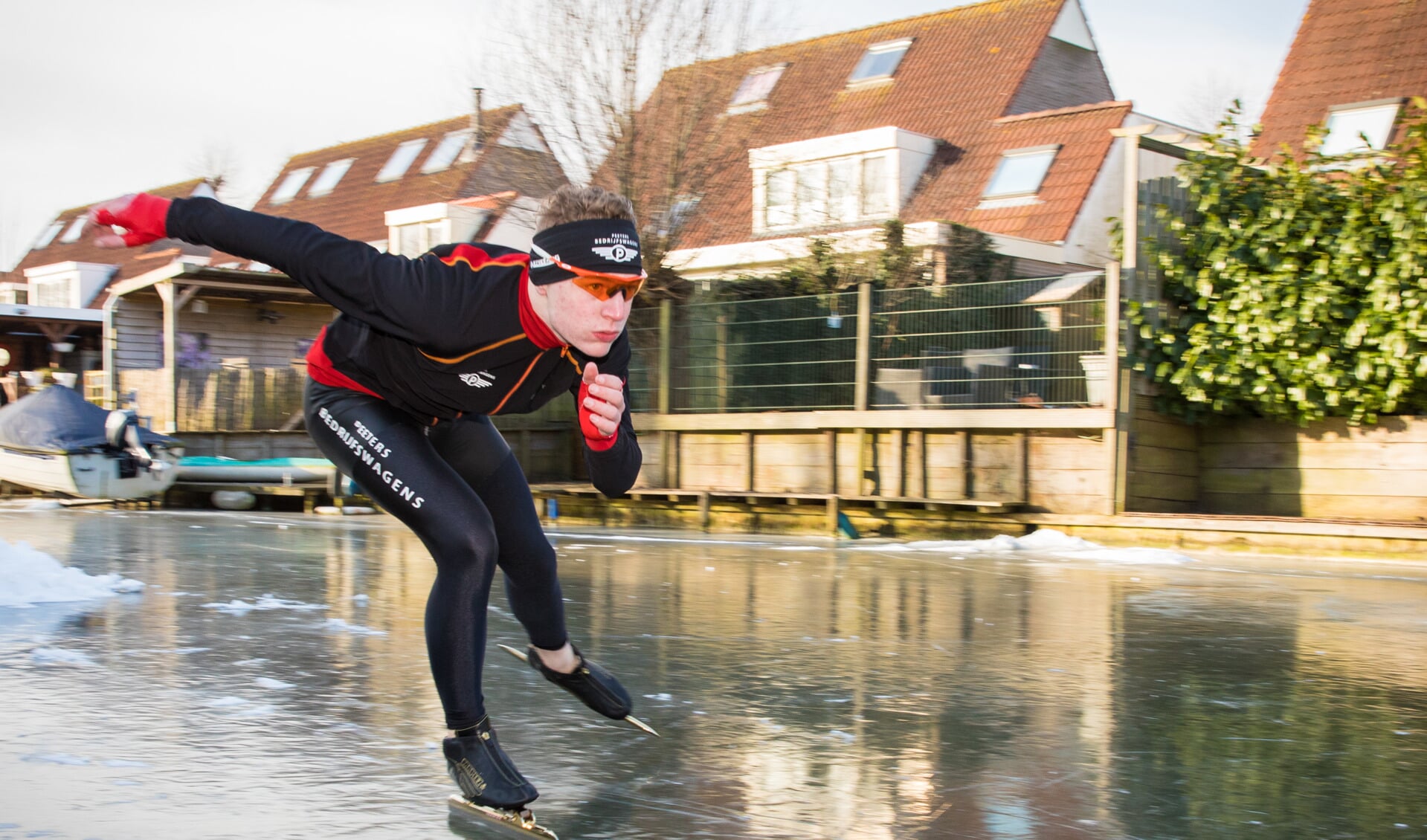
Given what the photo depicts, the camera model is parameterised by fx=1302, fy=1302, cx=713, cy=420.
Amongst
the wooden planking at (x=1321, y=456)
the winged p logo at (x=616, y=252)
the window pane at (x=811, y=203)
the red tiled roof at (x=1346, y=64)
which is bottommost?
the wooden planking at (x=1321, y=456)

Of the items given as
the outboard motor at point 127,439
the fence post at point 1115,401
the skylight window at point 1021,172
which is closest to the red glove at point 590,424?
the fence post at point 1115,401

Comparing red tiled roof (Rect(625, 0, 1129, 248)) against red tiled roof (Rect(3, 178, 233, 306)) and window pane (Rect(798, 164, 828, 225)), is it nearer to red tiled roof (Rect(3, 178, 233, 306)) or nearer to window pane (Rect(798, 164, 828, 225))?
window pane (Rect(798, 164, 828, 225))

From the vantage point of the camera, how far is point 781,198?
2341 centimetres

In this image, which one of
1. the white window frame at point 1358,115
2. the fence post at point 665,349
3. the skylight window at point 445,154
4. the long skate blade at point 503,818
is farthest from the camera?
the skylight window at point 445,154

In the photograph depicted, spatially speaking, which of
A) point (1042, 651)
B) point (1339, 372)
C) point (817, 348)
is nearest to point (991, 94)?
point (817, 348)

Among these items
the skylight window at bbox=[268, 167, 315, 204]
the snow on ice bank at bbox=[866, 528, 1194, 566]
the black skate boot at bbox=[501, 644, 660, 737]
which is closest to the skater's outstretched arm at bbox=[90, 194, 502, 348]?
the black skate boot at bbox=[501, 644, 660, 737]

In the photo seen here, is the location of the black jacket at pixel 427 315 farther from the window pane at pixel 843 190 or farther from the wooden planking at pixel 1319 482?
the window pane at pixel 843 190

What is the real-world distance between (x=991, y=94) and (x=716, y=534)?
17.6 m

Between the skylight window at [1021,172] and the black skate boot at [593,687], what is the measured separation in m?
21.4

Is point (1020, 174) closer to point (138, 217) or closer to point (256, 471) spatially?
point (256, 471)

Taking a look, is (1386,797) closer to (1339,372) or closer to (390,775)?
(390,775)

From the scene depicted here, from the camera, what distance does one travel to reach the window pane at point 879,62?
30083 millimetres

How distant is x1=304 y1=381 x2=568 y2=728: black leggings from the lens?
3.22m

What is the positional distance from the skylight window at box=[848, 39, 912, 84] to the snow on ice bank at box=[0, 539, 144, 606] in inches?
1002
